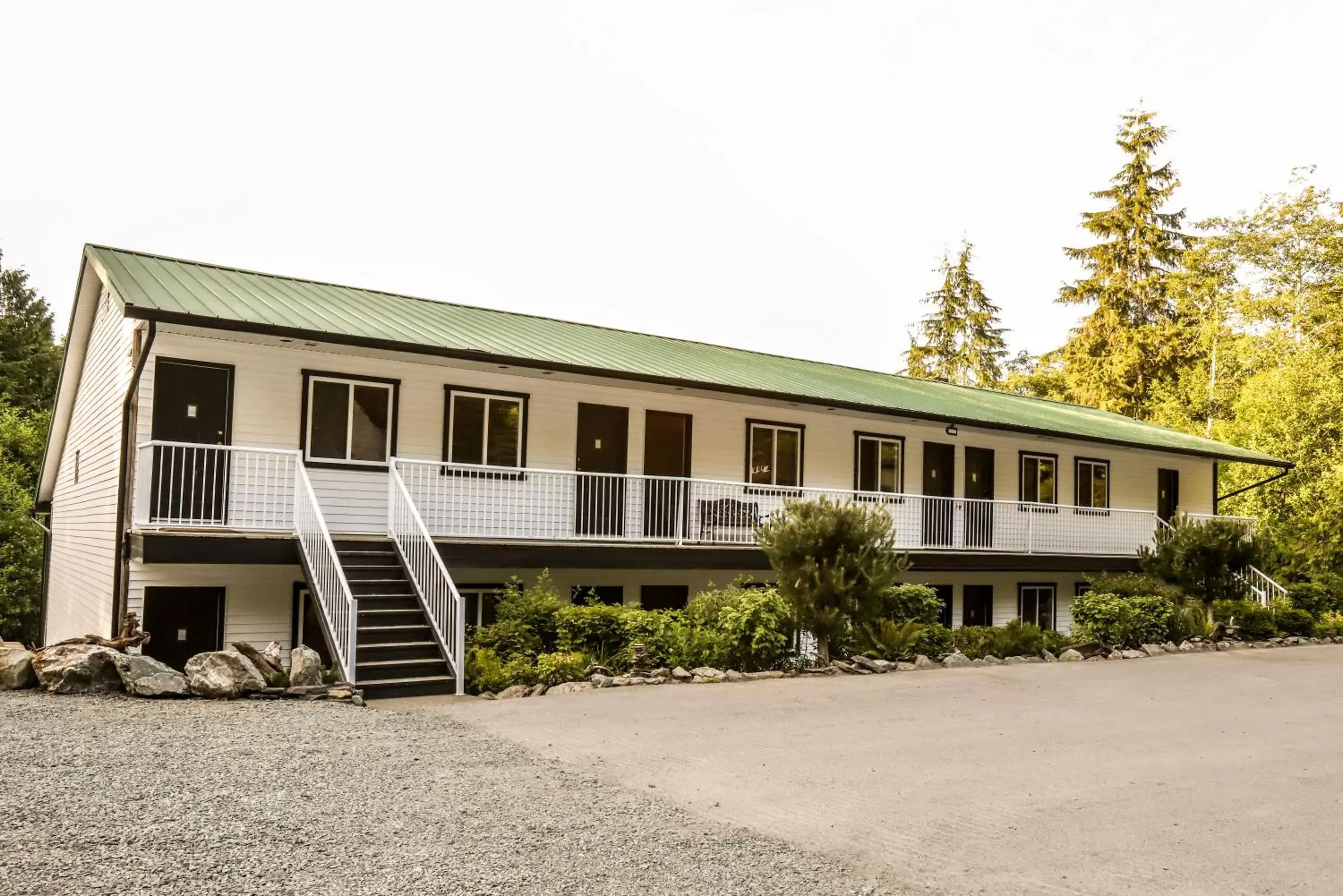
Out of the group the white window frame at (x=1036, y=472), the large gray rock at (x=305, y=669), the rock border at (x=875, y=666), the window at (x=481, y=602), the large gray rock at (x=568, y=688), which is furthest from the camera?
the white window frame at (x=1036, y=472)

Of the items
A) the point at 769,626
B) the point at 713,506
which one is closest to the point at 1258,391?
the point at 713,506

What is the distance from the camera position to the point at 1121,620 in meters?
18.4

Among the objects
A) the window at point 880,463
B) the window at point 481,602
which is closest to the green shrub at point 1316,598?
the window at point 880,463

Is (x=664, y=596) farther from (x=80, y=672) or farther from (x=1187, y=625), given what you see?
(x=1187, y=625)

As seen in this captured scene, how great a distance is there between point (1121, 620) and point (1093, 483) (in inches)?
297

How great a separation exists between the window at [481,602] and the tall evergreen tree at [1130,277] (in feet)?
112

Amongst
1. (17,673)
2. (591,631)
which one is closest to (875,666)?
(591,631)

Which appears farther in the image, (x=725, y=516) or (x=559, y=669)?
(x=725, y=516)

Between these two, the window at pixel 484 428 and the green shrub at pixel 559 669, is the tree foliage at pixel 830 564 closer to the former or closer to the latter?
the green shrub at pixel 559 669

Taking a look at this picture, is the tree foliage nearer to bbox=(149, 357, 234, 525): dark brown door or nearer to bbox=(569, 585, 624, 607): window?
bbox=(569, 585, 624, 607): window

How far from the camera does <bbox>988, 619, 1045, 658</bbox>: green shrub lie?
16.3 meters

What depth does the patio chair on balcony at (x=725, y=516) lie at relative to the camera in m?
17.4

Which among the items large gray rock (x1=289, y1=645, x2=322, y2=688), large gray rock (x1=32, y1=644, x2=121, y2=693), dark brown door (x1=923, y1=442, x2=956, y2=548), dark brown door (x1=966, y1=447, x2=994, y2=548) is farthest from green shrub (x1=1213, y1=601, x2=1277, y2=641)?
large gray rock (x1=32, y1=644, x2=121, y2=693)

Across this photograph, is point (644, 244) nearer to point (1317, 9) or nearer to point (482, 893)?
point (1317, 9)
